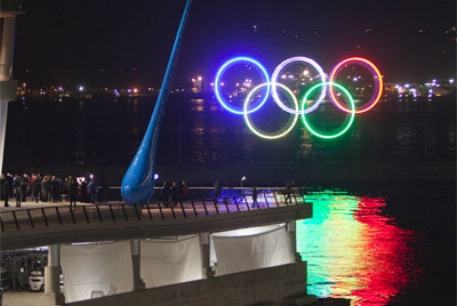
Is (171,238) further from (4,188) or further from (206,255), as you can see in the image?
(4,188)

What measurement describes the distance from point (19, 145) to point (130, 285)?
487 feet

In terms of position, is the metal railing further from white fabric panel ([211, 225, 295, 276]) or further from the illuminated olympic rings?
the illuminated olympic rings

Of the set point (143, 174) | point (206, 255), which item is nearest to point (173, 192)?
point (143, 174)

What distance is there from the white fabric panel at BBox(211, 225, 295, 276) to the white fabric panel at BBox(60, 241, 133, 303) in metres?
4.27

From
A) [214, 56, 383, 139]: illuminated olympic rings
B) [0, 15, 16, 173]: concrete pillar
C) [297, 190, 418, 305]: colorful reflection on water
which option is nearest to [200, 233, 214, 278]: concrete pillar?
[0, 15, 16, 173]: concrete pillar

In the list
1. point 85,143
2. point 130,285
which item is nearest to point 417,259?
point 130,285

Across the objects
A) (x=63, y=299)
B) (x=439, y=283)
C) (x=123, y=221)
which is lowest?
(x=439, y=283)

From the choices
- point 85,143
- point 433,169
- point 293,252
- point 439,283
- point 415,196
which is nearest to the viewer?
point 293,252

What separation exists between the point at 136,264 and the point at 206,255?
9.18 feet

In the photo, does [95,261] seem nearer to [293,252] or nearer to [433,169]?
[293,252]

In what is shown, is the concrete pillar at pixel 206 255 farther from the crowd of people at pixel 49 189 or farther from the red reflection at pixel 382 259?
the red reflection at pixel 382 259

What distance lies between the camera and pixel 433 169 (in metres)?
99.0

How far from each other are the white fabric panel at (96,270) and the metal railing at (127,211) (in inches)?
32.9

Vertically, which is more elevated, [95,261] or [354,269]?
[95,261]
